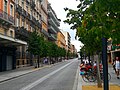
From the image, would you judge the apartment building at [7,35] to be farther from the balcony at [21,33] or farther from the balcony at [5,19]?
the balcony at [21,33]

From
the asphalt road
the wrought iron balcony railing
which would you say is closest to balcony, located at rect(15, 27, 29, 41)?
the wrought iron balcony railing

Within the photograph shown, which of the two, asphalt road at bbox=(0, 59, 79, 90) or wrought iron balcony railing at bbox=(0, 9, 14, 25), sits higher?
wrought iron balcony railing at bbox=(0, 9, 14, 25)

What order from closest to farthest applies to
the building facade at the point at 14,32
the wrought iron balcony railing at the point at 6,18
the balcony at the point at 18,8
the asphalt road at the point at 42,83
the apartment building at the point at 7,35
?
the asphalt road at the point at 42,83 → the wrought iron balcony railing at the point at 6,18 → the apartment building at the point at 7,35 → the building facade at the point at 14,32 → the balcony at the point at 18,8

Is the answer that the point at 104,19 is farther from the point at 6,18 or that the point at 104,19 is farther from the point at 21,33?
the point at 21,33

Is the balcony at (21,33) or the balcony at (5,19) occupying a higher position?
the balcony at (5,19)

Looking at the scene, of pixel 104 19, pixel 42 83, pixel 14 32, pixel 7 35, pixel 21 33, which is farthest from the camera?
pixel 21 33

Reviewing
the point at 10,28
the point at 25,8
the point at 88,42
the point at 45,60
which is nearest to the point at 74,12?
the point at 88,42

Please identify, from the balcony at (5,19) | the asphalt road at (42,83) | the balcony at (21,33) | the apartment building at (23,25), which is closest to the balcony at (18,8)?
the apartment building at (23,25)

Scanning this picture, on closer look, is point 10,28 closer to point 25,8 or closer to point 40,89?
point 25,8

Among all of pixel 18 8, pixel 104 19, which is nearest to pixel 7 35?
pixel 18 8

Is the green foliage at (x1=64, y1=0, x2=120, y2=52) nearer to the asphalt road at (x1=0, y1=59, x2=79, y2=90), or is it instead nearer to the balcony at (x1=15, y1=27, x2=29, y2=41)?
the asphalt road at (x1=0, y1=59, x2=79, y2=90)

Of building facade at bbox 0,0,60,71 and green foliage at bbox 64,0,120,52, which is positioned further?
building facade at bbox 0,0,60,71

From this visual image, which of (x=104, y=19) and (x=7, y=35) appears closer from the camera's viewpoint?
(x=104, y=19)

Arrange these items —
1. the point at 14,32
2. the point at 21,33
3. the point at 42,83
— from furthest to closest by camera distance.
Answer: the point at 21,33 → the point at 14,32 → the point at 42,83
